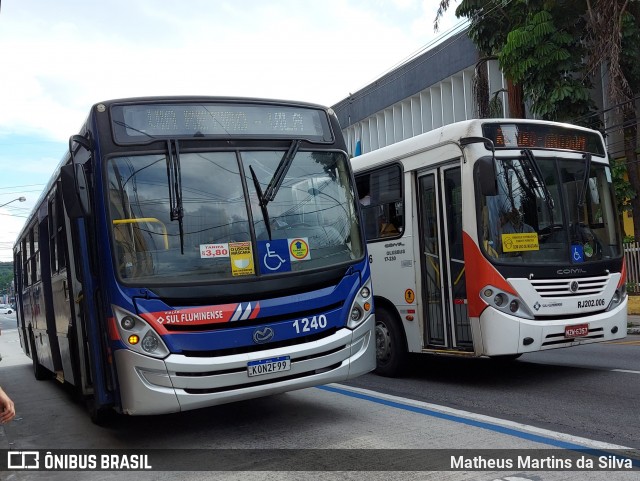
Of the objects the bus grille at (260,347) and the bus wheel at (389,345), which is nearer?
the bus grille at (260,347)

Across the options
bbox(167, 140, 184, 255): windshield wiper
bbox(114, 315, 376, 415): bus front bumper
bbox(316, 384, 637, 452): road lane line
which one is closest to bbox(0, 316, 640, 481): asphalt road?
bbox(316, 384, 637, 452): road lane line

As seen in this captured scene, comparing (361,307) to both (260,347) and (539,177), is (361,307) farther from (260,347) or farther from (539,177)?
(539,177)

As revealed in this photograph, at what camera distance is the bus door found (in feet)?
27.6

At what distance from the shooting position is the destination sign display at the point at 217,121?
21.1 feet

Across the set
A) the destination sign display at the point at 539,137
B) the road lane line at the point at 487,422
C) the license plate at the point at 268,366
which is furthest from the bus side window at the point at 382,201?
the license plate at the point at 268,366

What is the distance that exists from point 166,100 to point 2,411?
12.4 ft

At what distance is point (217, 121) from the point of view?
6.75 m

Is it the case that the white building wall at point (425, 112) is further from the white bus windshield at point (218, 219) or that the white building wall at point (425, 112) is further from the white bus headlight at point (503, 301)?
the white bus windshield at point (218, 219)

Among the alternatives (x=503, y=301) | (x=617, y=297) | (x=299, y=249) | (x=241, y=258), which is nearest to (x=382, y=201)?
(x=503, y=301)

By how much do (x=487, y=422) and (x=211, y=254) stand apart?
2928 millimetres

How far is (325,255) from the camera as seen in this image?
22.2 ft

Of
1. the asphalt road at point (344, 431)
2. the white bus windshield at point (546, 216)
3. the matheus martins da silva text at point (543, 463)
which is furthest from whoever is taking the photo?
the white bus windshield at point (546, 216)

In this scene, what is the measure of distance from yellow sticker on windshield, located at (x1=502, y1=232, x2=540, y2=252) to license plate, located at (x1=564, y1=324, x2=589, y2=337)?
3.21 ft

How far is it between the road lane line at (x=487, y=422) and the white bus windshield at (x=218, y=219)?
1759 mm
